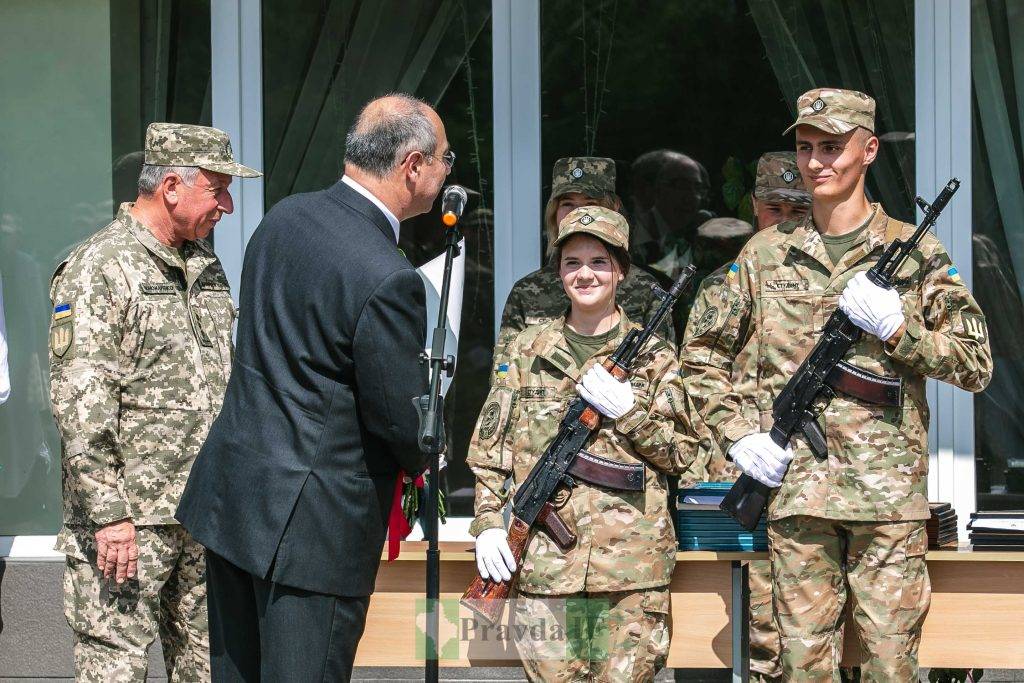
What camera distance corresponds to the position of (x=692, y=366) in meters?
3.97

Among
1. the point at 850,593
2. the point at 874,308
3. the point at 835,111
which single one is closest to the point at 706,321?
the point at 874,308

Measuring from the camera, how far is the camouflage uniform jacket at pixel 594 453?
12.2 feet

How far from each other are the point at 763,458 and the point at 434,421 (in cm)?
131

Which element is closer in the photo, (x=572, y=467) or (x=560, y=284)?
(x=572, y=467)

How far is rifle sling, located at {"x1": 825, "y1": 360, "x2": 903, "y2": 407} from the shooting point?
148 inches

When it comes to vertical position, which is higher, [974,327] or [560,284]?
[560,284]

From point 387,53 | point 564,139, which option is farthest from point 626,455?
point 387,53

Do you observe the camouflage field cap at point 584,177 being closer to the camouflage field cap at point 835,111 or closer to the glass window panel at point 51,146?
the camouflage field cap at point 835,111

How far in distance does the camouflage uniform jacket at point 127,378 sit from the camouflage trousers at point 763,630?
1.90 meters

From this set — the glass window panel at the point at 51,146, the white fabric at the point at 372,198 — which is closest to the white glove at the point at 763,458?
the white fabric at the point at 372,198

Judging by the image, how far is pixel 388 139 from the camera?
3035mm

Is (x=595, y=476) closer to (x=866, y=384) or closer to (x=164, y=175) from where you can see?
(x=866, y=384)

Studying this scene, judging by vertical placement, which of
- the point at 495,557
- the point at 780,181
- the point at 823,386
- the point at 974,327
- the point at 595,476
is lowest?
the point at 495,557

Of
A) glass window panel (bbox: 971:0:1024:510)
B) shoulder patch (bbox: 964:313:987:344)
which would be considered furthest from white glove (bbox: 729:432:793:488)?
glass window panel (bbox: 971:0:1024:510)
